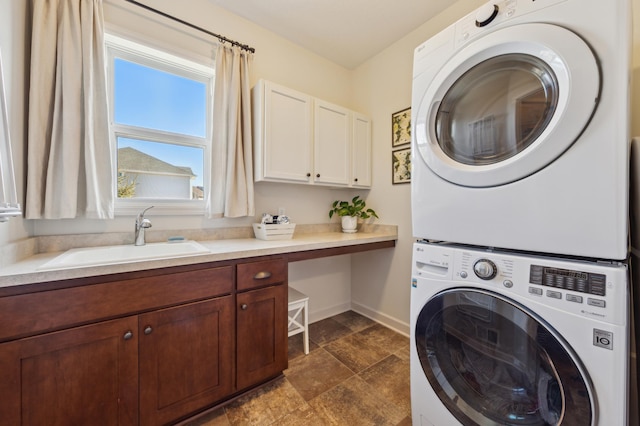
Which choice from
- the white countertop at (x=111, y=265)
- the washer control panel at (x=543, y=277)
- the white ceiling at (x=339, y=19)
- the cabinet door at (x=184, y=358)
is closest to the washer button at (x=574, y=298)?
the washer control panel at (x=543, y=277)

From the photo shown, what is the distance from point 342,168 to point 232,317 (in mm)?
1567

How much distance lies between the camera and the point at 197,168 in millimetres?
1938

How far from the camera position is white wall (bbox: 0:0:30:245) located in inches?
43.2

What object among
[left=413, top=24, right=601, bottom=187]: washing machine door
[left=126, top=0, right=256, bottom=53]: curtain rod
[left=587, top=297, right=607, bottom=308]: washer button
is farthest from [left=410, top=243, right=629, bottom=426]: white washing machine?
[left=126, top=0, right=256, bottom=53]: curtain rod

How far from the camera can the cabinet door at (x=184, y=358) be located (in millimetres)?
1121

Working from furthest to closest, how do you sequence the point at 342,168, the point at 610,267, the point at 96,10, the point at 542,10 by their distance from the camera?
the point at 342,168 → the point at 96,10 → the point at 542,10 → the point at 610,267

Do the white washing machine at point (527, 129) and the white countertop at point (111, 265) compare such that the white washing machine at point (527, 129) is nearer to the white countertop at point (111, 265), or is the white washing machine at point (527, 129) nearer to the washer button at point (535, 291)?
the washer button at point (535, 291)

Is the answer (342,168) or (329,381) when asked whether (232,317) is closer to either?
(329,381)

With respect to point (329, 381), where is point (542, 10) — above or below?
above

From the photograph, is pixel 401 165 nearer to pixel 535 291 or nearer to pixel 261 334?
pixel 535 291

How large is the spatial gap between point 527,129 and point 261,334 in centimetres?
159

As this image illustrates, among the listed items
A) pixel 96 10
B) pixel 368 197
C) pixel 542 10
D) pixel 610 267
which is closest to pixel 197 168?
pixel 96 10

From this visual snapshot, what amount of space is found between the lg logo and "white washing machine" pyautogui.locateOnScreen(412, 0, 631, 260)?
0.21 m

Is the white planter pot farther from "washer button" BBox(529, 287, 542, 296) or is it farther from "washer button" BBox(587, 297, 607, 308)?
"washer button" BBox(587, 297, 607, 308)
